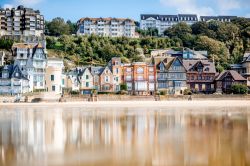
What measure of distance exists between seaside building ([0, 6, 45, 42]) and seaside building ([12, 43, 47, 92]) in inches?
888

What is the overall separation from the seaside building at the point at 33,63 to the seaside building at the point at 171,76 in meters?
15.6

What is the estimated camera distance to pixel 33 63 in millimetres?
53656

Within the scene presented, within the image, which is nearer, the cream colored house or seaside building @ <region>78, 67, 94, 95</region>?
the cream colored house

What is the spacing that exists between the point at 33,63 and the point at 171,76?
18.8 m

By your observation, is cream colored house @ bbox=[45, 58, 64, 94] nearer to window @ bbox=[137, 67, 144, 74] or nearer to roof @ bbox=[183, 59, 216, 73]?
window @ bbox=[137, 67, 144, 74]

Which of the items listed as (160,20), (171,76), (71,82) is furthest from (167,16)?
(71,82)

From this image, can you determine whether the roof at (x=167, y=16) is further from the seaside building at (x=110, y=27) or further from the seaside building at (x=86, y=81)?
the seaside building at (x=86, y=81)

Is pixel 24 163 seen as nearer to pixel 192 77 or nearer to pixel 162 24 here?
pixel 192 77

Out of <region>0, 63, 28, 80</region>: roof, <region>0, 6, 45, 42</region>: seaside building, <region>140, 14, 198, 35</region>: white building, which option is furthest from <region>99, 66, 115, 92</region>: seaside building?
<region>140, 14, 198, 35</region>: white building

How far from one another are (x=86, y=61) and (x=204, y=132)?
47.2 meters

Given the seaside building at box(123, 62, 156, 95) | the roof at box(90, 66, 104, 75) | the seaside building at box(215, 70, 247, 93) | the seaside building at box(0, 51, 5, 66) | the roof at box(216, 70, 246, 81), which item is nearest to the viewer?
the seaside building at box(123, 62, 156, 95)

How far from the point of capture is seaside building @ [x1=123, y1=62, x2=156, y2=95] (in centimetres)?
5488

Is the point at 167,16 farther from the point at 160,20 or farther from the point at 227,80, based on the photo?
the point at 227,80

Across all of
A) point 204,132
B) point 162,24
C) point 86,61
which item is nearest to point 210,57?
point 86,61
